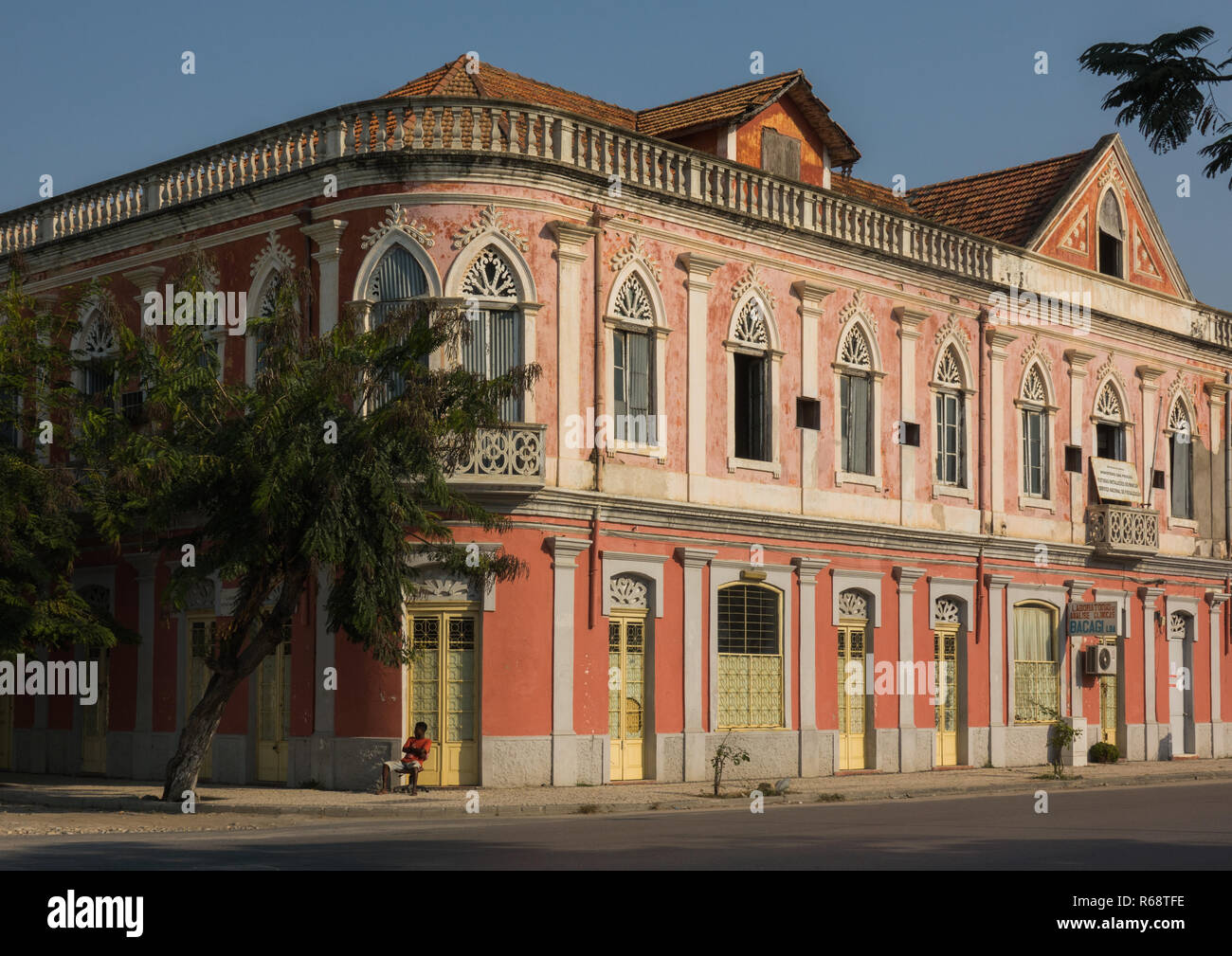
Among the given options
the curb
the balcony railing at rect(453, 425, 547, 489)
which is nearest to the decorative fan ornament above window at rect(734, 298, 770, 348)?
the balcony railing at rect(453, 425, 547, 489)

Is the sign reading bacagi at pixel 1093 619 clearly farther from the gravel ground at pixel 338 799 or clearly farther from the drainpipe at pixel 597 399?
the drainpipe at pixel 597 399

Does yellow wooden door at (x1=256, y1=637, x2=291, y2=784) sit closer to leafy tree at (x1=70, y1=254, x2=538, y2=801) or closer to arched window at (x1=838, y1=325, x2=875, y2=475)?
leafy tree at (x1=70, y1=254, x2=538, y2=801)

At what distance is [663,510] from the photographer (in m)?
27.2

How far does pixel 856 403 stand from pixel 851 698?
5.23 metres

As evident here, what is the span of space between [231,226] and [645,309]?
6.69 metres

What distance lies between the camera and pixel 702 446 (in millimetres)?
28250

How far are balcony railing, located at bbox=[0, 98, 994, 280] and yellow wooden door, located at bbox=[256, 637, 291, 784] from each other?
24.4 feet

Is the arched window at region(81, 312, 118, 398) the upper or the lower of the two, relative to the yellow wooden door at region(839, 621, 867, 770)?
upper

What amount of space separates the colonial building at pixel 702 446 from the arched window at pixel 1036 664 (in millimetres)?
87

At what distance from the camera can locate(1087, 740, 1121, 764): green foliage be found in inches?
1399

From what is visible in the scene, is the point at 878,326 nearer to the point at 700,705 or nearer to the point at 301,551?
the point at 700,705

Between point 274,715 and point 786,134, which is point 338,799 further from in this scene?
point 786,134

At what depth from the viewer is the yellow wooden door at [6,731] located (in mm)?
31156
